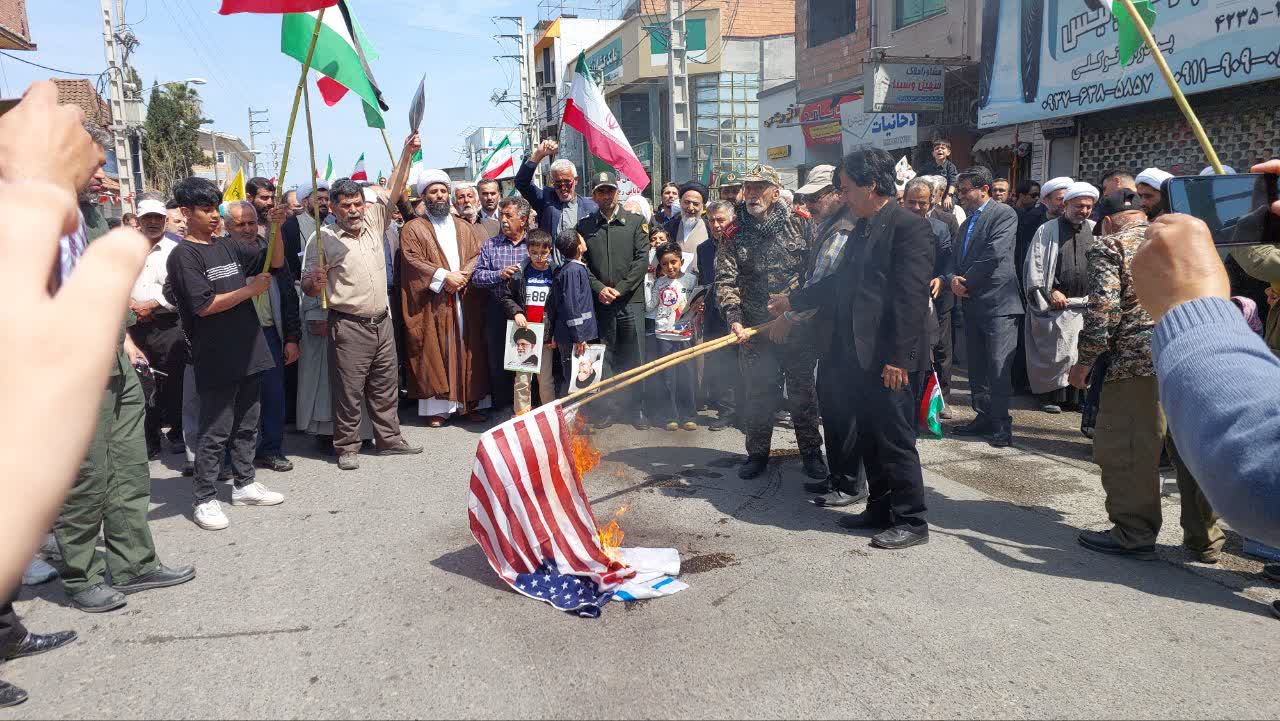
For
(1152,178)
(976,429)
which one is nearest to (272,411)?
(976,429)

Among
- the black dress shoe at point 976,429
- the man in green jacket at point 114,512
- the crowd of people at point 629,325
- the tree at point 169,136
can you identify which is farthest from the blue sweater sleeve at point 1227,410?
the tree at point 169,136

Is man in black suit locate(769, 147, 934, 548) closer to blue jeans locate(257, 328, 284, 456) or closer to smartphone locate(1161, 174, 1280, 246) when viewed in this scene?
smartphone locate(1161, 174, 1280, 246)

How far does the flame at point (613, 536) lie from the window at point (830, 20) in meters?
15.3

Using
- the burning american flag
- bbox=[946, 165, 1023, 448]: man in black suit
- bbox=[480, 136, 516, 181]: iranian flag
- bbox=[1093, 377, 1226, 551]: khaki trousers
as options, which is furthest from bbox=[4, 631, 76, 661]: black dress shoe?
bbox=[480, 136, 516, 181]: iranian flag

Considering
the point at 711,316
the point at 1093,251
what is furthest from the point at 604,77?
the point at 1093,251

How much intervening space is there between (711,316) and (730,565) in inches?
148

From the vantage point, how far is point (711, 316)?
7805mm

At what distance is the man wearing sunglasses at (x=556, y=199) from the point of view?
26.6 feet

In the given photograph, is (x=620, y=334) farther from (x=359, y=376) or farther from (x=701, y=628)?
(x=701, y=628)

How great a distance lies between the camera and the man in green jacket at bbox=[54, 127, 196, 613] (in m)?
3.89

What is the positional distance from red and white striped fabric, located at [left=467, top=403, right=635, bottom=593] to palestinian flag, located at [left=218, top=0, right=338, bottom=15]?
3293 mm

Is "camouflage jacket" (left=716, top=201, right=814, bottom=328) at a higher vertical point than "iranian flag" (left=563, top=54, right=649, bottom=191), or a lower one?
lower

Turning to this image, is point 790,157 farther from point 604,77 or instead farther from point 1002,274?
point 604,77

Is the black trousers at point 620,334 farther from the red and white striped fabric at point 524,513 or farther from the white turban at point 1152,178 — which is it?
the white turban at point 1152,178
